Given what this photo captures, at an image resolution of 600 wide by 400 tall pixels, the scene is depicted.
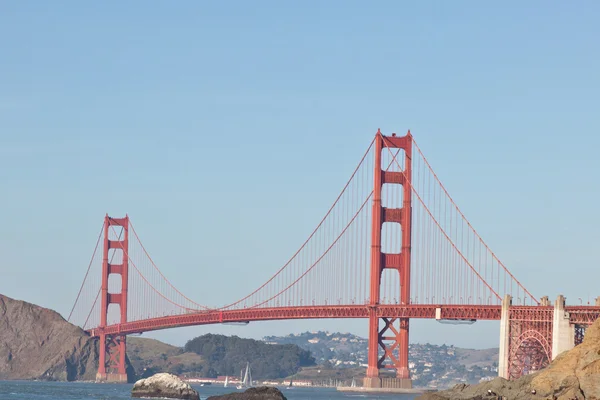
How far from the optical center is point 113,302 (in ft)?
487

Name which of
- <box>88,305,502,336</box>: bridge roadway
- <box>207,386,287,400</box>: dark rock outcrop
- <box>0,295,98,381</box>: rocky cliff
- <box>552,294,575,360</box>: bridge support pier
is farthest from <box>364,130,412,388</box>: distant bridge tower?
<box>0,295,98,381</box>: rocky cliff

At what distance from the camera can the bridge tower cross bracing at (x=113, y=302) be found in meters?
147

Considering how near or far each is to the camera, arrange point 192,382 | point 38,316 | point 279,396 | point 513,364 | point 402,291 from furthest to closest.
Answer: point 192,382 → point 38,316 → point 402,291 → point 513,364 → point 279,396

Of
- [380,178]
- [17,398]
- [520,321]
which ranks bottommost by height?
[17,398]

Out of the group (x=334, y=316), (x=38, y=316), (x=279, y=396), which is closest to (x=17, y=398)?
(x=334, y=316)

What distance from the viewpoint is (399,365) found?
101375 mm

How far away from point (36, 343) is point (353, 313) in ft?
248

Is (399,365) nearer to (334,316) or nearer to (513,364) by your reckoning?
(334,316)

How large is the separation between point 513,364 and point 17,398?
3016 cm

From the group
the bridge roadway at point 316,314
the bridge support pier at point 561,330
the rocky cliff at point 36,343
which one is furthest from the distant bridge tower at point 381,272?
the rocky cliff at point 36,343

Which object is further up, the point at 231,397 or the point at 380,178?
the point at 380,178

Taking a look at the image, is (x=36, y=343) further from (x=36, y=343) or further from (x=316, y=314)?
(x=316, y=314)

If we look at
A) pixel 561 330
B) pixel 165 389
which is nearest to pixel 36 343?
pixel 165 389

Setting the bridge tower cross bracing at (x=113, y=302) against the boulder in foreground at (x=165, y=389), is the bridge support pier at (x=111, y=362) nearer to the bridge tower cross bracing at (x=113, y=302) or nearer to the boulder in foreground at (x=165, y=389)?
the bridge tower cross bracing at (x=113, y=302)
